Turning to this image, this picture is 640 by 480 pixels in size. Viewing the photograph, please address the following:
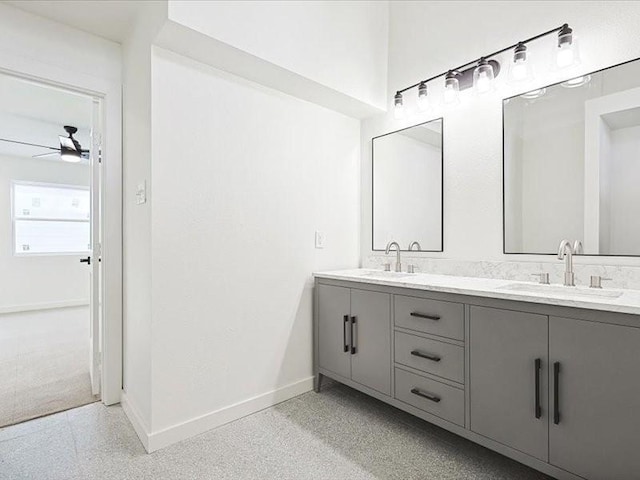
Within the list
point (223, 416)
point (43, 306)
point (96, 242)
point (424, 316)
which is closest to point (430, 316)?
point (424, 316)

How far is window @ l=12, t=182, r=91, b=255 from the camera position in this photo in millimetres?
5473

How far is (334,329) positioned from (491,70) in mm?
1907

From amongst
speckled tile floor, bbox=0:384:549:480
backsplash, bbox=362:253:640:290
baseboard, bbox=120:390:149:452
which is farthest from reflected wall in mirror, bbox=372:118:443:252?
baseboard, bbox=120:390:149:452

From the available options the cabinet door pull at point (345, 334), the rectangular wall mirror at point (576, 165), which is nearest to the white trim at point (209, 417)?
the cabinet door pull at point (345, 334)

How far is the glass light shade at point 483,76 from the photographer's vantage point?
2.07m

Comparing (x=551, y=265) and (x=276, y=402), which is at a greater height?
(x=551, y=265)

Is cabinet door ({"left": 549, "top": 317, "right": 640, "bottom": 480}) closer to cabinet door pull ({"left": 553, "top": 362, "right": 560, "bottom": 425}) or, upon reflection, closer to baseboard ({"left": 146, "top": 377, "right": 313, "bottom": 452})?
cabinet door pull ({"left": 553, "top": 362, "right": 560, "bottom": 425})

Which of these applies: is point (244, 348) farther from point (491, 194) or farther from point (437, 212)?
point (491, 194)

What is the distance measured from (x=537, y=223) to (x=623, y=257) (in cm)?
41

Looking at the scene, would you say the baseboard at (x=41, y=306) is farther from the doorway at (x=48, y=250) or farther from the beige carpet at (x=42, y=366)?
the beige carpet at (x=42, y=366)

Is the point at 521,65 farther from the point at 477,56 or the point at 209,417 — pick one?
the point at 209,417

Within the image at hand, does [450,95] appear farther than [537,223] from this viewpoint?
Yes

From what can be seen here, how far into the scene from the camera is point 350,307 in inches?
89.7

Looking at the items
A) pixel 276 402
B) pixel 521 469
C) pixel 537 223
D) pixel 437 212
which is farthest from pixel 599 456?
pixel 276 402
